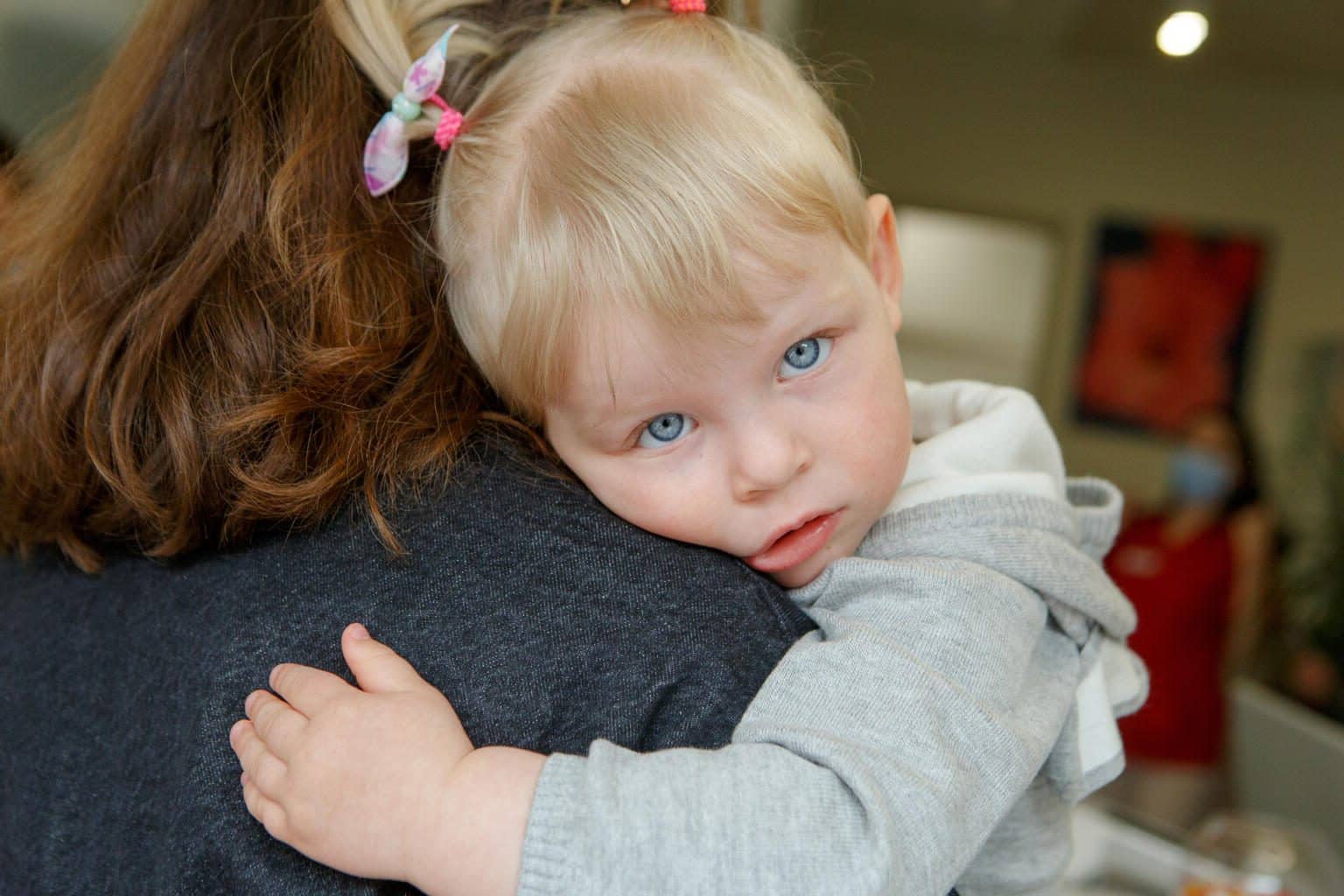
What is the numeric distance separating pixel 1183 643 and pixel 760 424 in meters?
3.21

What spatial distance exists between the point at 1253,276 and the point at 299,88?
534 cm

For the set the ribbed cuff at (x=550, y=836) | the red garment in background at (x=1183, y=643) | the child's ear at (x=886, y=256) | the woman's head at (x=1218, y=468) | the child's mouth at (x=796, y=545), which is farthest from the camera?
the woman's head at (x=1218, y=468)

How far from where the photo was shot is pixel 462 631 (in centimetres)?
66

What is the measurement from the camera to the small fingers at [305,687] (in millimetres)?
642

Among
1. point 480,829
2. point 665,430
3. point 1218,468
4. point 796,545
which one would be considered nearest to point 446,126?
point 665,430

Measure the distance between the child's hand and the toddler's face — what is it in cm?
23

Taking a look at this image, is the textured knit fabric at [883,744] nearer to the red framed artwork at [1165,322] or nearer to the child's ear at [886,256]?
the child's ear at [886,256]

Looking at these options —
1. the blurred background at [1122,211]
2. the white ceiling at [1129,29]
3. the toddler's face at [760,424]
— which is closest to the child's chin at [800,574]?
the toddler's face at [760,424]

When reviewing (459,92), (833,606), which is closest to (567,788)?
(833,606)

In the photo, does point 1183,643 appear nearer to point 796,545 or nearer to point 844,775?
point 796,545

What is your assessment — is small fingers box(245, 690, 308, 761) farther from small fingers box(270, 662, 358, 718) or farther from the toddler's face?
the toddler's face

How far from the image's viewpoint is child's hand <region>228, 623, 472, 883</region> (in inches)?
24.2

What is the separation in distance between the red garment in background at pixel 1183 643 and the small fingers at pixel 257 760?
3351mm

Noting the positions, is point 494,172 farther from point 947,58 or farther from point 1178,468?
point 947,58
